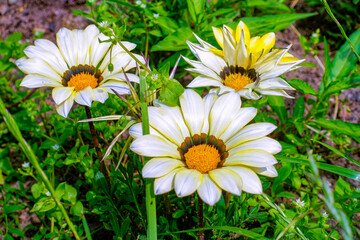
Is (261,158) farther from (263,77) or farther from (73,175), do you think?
(73,175)

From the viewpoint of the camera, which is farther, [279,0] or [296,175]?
[279,0]

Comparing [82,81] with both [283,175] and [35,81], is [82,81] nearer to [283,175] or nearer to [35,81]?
[35,81]

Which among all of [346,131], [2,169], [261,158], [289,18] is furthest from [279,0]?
[2,169]

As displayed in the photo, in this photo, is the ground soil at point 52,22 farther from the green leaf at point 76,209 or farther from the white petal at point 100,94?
the white petal at point 100,94

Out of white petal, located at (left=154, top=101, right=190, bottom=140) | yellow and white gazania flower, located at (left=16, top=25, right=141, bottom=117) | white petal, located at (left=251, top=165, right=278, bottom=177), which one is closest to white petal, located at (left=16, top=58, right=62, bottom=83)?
yellow and white gazania flower, located at (left=16, top=25, right=141, bottom=117)

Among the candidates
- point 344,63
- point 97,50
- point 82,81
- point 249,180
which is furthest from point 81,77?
point 344,63

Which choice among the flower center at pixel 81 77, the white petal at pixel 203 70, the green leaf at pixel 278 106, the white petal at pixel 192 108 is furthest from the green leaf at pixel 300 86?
the flower center at pixel 81 77

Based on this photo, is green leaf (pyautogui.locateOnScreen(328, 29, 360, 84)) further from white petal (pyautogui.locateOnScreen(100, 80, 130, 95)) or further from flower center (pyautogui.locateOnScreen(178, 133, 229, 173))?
white petal (pyautogui.locateOnScreen(100, 80, 130, 95))
